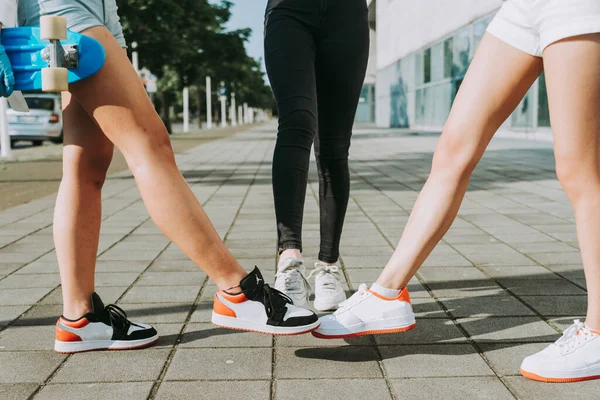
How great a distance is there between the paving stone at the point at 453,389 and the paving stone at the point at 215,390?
1.39ft

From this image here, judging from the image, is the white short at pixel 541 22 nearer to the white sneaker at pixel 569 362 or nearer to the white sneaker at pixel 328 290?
the white sneaker at pixel 569 362

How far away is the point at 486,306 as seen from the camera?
3.26 metres

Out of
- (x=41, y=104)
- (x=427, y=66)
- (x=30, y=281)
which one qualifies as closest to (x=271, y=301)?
(x=30, y=281)

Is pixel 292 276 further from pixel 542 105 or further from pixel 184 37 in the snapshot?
pixel 184 37

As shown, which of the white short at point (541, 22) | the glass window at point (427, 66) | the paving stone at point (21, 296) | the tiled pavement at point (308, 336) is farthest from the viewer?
the glass window at point (427, 66)

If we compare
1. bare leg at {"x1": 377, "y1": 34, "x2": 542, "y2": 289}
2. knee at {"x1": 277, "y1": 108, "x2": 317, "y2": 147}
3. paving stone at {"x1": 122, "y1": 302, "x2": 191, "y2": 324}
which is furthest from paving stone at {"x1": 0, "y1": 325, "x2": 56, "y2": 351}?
bare leg at {"x1": 377, "y1": 34, "x2": 542, "y2": 289}

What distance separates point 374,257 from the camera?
177 inches

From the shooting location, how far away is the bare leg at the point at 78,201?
2592mm

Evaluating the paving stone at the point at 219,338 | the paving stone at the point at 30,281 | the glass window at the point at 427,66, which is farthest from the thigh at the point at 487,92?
the glass window at the point at 427,66

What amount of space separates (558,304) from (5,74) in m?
2.49

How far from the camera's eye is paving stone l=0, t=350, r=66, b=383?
7.79 ft

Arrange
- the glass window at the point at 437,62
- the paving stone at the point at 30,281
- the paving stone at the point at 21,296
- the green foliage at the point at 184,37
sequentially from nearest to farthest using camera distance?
the paving stone at the point at 21,296 → the paving stone at the point at 30,281 → the green foliage at the point at 184,37 → the glass window at the point at 437,62

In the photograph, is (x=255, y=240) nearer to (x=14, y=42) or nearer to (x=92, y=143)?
(x=92, y=143)

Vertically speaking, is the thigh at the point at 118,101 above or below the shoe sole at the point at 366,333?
above
